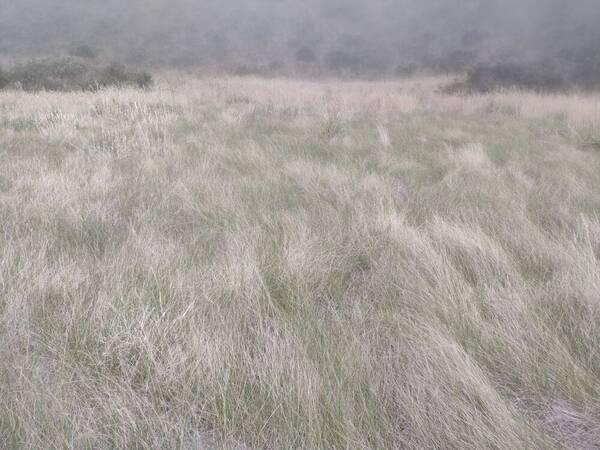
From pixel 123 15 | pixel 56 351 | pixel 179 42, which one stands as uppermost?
pixel 123 15

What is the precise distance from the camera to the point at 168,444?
854mm

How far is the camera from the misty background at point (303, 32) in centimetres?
2356

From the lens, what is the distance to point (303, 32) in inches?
1248

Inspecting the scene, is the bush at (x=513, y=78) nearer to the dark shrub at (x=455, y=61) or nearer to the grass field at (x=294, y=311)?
the dark shrub at (x=455, y=61)

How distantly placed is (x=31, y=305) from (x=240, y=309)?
0.75 meters

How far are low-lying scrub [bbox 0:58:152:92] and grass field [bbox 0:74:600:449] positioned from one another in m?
10.5

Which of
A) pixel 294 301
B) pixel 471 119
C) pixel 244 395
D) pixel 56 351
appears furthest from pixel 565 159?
pixel 56 351

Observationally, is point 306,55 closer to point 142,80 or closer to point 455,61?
point 455,61

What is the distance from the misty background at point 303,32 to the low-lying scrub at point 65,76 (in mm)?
10531

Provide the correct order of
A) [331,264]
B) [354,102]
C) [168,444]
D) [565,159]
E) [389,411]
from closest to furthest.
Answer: [168,444], [389,411], [331,264], [565,159], [354,102]

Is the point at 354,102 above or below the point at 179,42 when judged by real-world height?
below

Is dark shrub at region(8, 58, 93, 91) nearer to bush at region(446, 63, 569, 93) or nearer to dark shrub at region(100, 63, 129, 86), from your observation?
dark shrub at region(100, 63, 129, 86)

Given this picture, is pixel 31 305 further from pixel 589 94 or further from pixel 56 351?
pixel 589 94

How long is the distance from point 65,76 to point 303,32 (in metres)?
24.3
